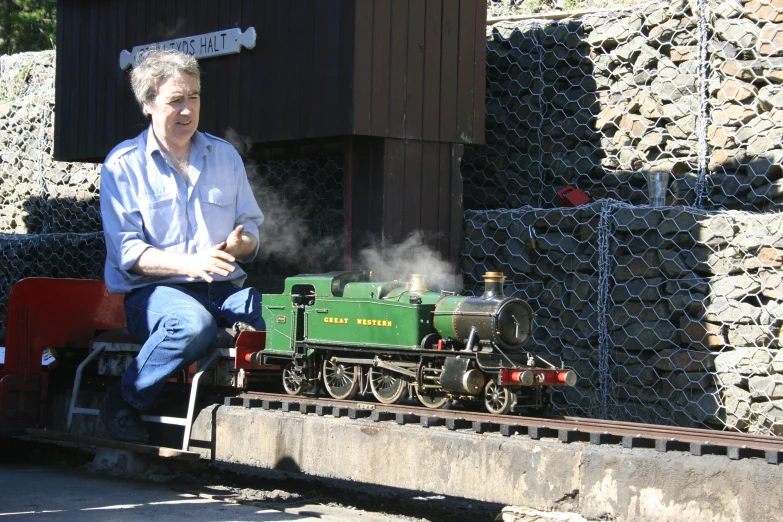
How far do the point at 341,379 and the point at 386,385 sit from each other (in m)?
0.30

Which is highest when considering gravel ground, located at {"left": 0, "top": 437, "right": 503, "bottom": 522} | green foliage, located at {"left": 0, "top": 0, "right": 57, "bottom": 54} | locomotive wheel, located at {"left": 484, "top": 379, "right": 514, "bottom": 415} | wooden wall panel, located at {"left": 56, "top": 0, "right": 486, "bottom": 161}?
green foliage, located at {"left": 0, "top": 0, "right": 57, "bottom": 54}

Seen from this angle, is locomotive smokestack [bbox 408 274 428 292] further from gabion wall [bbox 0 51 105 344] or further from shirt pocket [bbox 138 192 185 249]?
gabion wall [bbox 0 51 105 344]

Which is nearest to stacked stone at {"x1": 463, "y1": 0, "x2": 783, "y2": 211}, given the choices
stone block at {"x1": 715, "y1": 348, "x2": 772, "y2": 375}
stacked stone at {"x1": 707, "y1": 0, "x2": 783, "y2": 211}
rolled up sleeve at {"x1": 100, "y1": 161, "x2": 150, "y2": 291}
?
stacked stone at {"x1": 707, "y1": 0, "x2": 783, "y2": 211}

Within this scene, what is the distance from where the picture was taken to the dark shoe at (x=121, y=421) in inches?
220

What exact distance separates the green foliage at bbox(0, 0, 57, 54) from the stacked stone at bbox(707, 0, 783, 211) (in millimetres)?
13271

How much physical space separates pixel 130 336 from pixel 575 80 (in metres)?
5.05

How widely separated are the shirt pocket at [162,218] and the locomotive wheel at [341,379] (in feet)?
3.60

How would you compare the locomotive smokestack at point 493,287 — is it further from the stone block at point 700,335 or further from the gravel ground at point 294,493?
the stone block at point 700,335

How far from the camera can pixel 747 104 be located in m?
8.24

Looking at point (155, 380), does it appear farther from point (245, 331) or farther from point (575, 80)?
point (575, 80)

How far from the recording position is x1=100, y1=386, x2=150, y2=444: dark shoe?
5.58 metres

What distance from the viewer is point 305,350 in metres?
5.78

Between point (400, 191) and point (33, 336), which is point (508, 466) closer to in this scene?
point (33, 336)

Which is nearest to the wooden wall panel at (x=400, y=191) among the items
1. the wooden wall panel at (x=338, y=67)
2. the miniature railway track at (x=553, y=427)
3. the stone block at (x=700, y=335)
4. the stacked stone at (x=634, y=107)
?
the wooden wall panel at (x=338, y=67)
